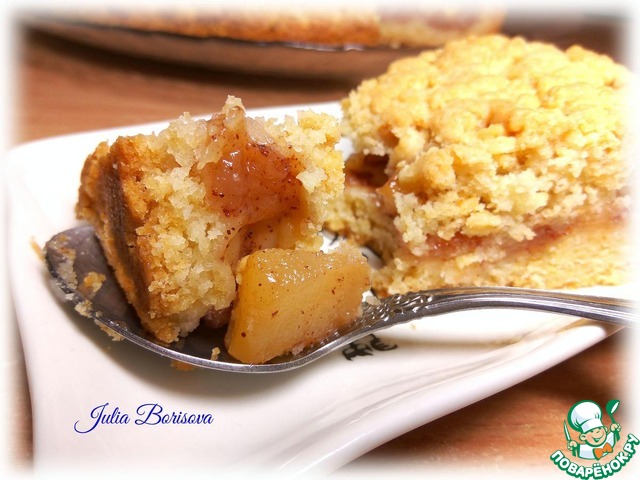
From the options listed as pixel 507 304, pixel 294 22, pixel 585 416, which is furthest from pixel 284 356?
pixel 294 22

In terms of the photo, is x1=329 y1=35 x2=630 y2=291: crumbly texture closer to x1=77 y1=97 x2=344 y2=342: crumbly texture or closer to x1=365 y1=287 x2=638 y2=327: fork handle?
x1=365 y1=287 x2=638 y2=327: fork handle

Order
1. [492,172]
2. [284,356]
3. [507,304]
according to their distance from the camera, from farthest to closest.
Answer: [492,172] → [507,304] → [284,356]

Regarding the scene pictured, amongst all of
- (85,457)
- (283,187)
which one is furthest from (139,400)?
(283,187)

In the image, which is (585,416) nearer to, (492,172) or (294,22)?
(492,172)
